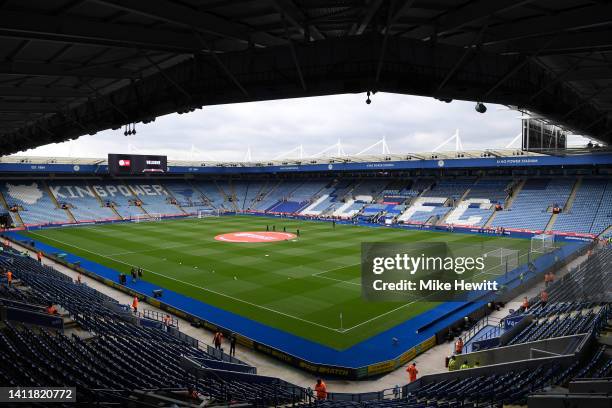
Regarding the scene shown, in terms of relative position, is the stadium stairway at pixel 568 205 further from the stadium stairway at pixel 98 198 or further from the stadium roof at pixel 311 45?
the stadium stairway at pixel 98 198

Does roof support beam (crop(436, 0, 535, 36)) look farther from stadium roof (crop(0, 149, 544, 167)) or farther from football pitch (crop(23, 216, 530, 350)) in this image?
stadium roof (crop(0, 149, 544, 167))

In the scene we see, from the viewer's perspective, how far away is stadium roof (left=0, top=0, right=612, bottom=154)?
26.9 feet

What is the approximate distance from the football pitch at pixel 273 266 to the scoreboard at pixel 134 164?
29.1ft

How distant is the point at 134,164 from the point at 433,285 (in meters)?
52.8

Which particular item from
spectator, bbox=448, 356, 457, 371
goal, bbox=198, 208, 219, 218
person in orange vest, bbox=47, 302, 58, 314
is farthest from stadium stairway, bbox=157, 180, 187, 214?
spectator, bbox=448, 356, 457, 371

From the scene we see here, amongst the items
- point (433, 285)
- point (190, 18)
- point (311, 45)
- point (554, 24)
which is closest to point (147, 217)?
point (433, 285)

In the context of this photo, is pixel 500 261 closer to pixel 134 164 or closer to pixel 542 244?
pixel 542 244

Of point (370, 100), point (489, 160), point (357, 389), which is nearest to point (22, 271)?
point (357, 389)

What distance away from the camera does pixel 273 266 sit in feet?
108

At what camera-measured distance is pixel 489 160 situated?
184 ft

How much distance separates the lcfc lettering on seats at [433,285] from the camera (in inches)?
1069

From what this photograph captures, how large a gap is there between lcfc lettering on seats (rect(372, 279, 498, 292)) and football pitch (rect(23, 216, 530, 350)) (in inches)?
76.9

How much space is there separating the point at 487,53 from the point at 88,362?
13.0 meters

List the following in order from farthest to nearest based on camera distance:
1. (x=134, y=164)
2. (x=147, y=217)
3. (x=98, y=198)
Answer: (x=98, y=198)
(x=147, y=217)
(x=134, y=164)
